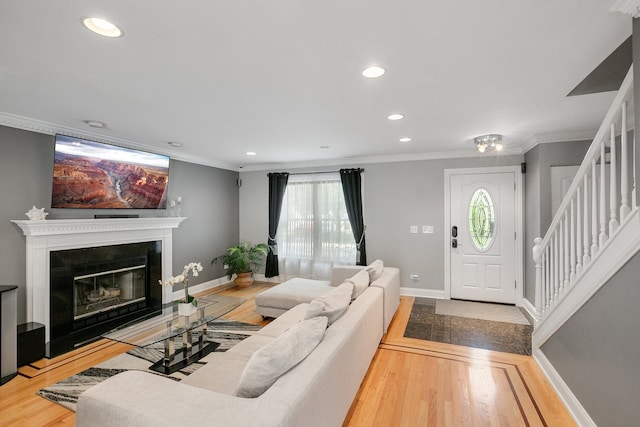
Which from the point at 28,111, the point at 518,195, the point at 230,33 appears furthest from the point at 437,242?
the point at 28,111

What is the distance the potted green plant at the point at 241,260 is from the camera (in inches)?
225

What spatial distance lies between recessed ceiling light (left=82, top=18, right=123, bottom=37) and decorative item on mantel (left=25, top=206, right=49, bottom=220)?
101 inches

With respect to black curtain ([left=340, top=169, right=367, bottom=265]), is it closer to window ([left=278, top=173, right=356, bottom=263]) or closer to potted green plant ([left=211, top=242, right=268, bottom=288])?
window ([left=278, top=173, right=356, bottom=263])

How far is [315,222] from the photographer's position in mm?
5754

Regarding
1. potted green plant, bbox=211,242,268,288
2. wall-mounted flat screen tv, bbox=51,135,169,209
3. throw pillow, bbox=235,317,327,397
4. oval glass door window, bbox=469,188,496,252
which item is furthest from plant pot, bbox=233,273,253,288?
throw pillow, bbox=235,317,327,397

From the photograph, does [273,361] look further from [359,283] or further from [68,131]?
[68,131]

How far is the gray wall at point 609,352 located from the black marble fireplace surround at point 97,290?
408 centimetres

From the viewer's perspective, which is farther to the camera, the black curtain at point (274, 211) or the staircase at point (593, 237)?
the black curtain at point (274, 211)

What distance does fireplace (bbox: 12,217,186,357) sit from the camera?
3.23m

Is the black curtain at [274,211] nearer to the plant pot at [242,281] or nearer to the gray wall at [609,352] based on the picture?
the plant pot at [242,281]

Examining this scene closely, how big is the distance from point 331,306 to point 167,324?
1.76m

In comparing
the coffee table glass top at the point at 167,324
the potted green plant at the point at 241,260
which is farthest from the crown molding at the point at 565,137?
the potted green plant at the point at 241,260

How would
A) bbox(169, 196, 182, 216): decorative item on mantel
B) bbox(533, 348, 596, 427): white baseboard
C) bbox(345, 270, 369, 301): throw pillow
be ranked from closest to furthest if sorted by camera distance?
1. bbox(533, 348, 596, 427): white baseboard
2. bbox(345, 270, 369, 301): throw pillow
3. bbox(169, 196, 182, 216): decorative item on mantel

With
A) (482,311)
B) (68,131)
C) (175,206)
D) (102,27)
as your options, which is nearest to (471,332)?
(482,311)
